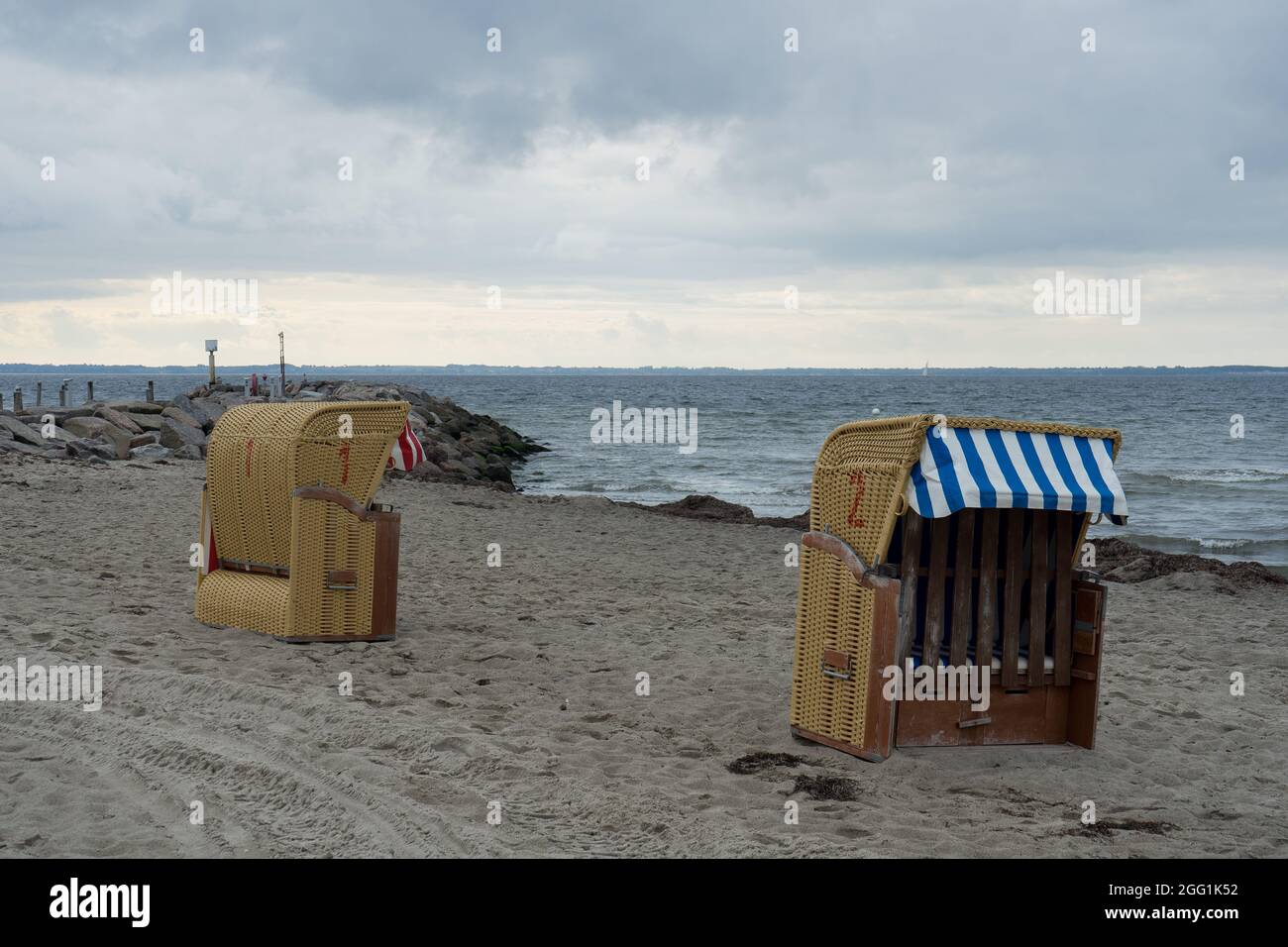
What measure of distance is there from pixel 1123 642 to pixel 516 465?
29074 mm

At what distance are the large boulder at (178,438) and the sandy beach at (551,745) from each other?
1353 cm

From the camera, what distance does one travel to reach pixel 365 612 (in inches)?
373

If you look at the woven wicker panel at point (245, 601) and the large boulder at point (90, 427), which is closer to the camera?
the woven wicker panel at point (245, 601)

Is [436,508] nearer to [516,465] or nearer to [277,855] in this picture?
[277,855]

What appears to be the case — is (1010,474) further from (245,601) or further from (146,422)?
(146,422)

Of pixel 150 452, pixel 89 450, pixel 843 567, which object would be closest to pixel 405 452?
pixel 843 567

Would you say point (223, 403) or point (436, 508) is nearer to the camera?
point (436, 508)

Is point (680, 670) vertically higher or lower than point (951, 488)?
lower

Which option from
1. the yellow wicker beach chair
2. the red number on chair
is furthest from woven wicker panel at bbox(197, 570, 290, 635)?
the red number on chair

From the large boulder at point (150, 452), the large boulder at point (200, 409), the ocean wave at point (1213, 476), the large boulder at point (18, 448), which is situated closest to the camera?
the large boulder at point (18, 448)

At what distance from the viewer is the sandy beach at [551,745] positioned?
17.7ft

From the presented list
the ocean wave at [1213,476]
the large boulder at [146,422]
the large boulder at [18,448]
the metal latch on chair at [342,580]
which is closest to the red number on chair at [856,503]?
the metal latch on chair at [342,580]

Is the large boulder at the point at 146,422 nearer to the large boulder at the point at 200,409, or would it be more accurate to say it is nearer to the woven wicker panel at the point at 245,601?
the large boulder at the point at 200,409
